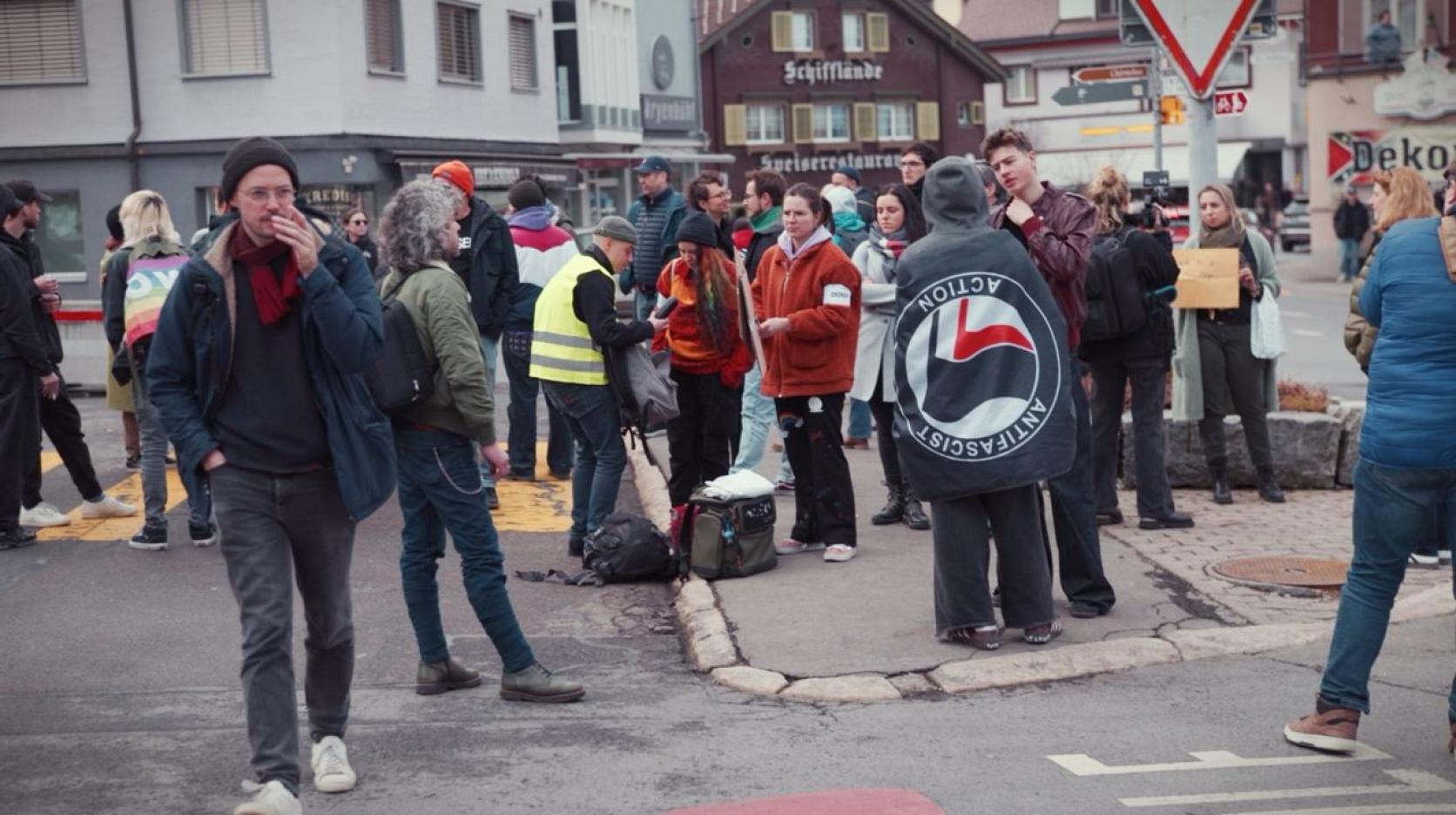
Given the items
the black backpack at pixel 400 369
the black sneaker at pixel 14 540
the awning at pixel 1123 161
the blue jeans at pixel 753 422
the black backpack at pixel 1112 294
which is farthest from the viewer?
the awning at pixel 1123 161

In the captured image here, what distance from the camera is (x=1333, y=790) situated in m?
5.64

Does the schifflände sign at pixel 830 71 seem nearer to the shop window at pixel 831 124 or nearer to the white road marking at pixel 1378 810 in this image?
the shop window at pixel 831 124

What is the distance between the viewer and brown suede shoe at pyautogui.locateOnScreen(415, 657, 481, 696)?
278 inches

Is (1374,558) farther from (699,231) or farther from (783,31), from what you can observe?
(783,31)

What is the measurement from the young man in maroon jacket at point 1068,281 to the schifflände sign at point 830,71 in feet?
181

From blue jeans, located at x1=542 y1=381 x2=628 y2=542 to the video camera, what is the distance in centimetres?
306

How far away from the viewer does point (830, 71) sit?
6381cm

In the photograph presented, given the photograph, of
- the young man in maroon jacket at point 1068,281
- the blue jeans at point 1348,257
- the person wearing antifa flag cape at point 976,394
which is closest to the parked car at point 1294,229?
the blue jeans at point 1348,257

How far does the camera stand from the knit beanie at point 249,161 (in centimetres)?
544

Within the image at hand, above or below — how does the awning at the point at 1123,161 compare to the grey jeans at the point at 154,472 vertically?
above

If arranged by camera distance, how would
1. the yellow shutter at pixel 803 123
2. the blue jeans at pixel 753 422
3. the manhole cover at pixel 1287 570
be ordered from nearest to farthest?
the manhole cover at pixel 1287 570
the blue jeans at pixel 753 422
the yellow shutter at pixel 803 123

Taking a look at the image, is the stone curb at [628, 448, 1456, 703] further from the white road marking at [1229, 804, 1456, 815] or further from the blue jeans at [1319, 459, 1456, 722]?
the white road marking at [1229, 804, 1456, 815]

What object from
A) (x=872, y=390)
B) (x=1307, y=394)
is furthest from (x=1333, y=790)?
(x=1307, y=394)

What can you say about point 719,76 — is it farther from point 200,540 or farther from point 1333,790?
point 1333,790
